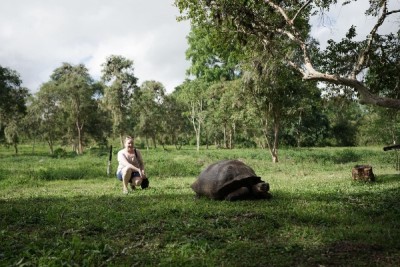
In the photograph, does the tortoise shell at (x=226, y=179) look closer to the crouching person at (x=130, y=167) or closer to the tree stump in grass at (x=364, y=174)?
the crouching person at (x=130, y=167)

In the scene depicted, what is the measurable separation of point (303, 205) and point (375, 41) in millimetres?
6085

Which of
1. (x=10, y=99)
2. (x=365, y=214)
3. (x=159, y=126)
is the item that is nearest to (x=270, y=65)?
(x=365, y=214)

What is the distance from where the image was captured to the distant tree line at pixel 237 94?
471 inches

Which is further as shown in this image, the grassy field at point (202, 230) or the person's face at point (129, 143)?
the person's face at point (129, 143)

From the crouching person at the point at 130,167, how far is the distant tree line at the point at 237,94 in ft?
16.2

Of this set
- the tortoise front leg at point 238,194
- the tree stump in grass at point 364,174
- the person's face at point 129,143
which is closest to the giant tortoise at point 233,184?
the tortoise front leg at point 238,194

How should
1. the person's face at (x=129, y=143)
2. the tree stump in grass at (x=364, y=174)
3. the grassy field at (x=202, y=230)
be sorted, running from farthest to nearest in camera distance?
the tree stump in grass at (x=364, y=174) → the person's face at (x=129, y=143) → the grassy field at (x=202, y=230)

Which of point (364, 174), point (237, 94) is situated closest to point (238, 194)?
point (364, 174)

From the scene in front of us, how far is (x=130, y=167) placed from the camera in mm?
12352

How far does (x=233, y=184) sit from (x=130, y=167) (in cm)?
383

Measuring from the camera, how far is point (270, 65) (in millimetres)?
14258

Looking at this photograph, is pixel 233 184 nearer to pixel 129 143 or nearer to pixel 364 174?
pixel 129 143

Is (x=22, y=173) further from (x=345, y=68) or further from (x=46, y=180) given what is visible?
(x=345, y=68)

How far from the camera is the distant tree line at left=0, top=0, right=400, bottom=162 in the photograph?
471 inches
